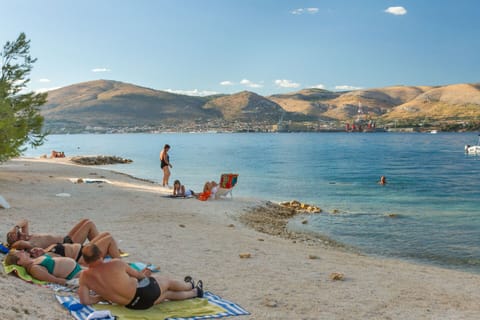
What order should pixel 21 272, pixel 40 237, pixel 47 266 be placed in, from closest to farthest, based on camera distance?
pixel 21 272
pixel 47 266
pixel 40 237

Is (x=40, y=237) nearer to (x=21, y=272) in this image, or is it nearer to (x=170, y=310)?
(x=21, y=272)

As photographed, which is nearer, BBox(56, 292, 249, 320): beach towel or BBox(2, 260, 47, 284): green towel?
BBox(56, 292, 249, 320): beach towel

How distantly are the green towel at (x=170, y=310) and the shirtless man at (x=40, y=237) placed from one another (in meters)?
2.32

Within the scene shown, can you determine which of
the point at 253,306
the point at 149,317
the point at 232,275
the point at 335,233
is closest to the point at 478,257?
the point at 335,233

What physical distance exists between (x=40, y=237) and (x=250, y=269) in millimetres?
3536

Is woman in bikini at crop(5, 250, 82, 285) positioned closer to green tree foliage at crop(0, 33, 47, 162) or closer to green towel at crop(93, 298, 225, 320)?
green towel at crop(93, 298, 225, 320)

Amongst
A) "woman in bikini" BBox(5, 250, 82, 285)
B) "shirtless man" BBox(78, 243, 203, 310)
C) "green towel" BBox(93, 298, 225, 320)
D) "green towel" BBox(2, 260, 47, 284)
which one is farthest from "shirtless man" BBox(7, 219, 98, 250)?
"green towel" BBox(93, 298, 225, 320)

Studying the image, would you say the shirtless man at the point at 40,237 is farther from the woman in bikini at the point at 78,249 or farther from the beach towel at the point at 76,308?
the beach towel at the point at 76,308

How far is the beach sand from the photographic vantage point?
630 cm

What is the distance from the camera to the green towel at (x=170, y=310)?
5.65 m

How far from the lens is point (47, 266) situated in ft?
21.9

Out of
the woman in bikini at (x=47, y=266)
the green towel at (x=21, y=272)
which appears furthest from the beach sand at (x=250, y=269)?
the woman in bikini at (x=47, y=266)

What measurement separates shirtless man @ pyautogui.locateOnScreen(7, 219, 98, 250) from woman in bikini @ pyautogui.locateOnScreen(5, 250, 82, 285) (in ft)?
2.02

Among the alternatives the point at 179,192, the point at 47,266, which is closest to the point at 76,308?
the point at 47,266
